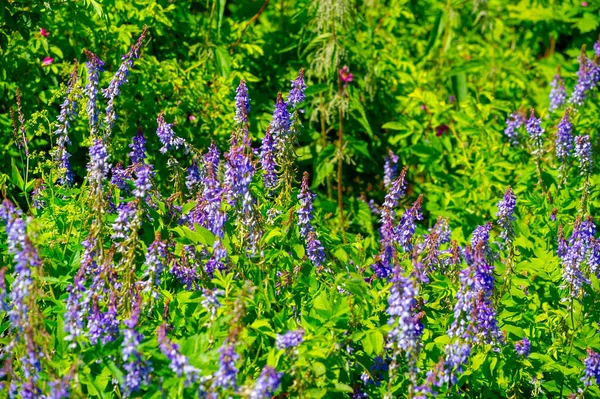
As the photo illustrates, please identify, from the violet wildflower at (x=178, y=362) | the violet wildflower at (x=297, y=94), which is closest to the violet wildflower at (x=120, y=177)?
the violet wildflower at (x=297, y=94)

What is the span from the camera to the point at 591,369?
322cm

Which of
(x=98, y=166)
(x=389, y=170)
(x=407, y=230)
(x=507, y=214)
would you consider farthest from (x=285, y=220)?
(x=389, y=170)

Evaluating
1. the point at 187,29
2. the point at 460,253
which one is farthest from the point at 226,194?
the point at 187,29

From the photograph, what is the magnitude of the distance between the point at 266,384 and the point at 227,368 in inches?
5.5

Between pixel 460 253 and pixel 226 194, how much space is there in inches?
54.2

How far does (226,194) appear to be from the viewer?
3.28 metres

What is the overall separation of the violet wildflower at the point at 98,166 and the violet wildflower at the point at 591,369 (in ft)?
6.74

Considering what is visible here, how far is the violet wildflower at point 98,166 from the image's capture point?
3.23 meters

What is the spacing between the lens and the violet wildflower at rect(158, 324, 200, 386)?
8.64ft

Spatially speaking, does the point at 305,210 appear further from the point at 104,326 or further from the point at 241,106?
the point at 104,326

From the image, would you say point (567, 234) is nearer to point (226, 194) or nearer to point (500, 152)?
point (500, 152)

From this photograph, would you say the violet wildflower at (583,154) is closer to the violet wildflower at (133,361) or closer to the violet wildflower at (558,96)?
the violet wildflower at (558,96)

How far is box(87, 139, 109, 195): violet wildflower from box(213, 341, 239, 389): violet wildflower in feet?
3.12

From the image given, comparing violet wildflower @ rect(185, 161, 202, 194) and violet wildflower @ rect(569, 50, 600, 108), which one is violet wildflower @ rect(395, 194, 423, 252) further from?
violet wildflower @ rect(569, 50, 600, 108)
